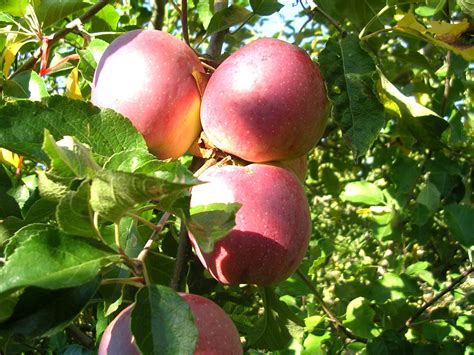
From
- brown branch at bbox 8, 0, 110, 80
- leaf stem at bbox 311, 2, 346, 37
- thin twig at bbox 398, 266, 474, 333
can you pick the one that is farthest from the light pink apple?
thin twig at bbox 398, 266, 474, 333

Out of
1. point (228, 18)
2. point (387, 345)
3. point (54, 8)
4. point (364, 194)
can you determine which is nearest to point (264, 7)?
point (228, 18)

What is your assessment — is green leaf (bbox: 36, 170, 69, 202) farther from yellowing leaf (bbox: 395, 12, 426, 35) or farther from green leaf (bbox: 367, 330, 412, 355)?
green leaf (bbox: 367, 330, 412, 355)

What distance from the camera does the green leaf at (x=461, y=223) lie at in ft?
5.36

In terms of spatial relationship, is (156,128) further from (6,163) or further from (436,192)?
(436,192)

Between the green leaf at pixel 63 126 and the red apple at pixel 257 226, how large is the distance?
0.12 metres

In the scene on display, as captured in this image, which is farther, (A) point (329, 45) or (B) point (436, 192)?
(B) point (436, 192)

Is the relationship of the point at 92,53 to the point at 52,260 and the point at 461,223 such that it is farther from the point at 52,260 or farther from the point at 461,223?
the point at 461,223

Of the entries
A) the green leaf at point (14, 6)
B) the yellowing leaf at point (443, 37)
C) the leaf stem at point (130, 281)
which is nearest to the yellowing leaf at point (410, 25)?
the yellowing leaf at point (443, 37)

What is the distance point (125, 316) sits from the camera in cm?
80

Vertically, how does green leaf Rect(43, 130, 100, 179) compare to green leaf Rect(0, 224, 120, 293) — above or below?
above

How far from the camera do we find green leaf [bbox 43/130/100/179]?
2.13 feet

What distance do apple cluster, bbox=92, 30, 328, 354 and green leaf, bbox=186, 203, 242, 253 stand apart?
15cm

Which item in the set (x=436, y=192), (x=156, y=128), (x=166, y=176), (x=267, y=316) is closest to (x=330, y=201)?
(x=436, y=192)

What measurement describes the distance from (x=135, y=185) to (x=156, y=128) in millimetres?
332
